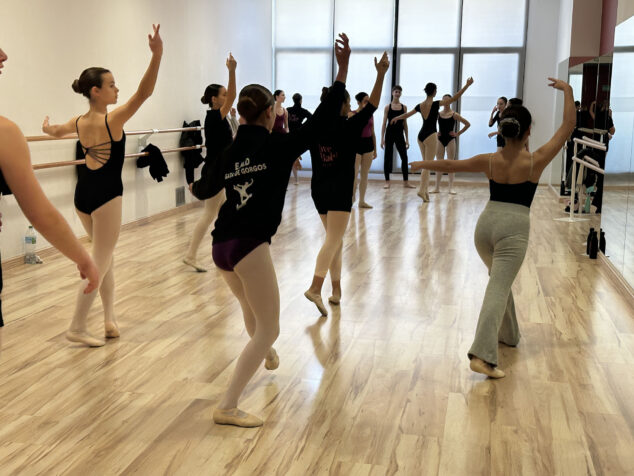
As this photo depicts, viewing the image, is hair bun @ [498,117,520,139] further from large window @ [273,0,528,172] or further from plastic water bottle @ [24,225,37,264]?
large window @ [273,0,528,172]

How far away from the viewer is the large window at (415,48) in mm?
12000

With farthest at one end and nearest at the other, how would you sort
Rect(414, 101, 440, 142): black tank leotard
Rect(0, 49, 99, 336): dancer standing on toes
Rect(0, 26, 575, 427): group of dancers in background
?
1. Rect(414, 101, 440, 142): black tank leotard
2. Rect(0, 26, 575, 427): group of dancers in background
3. Rect(0, 49, 99, 336): dancer standing on toes

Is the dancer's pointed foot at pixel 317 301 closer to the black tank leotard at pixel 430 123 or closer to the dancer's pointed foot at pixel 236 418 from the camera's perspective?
the dancer's pointed foot at pixel 236 418

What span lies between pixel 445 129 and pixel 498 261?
7024 millimetres

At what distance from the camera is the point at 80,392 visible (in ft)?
10.0

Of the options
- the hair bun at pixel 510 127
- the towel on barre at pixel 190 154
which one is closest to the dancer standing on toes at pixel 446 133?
the towel on barre at pixel 190 154

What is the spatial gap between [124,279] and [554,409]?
3.33 metres

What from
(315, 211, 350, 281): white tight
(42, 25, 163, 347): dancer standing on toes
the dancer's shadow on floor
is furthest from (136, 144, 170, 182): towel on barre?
(42, 25, 163, 347): dancer standing on toes

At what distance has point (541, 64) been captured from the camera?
38.8ft

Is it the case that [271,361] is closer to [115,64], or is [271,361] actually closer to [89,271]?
[89,271]

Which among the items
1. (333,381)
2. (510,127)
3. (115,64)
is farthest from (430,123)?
(333,381)

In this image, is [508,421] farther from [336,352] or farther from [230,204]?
[230,204]

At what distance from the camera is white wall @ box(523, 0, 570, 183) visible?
11672 mm

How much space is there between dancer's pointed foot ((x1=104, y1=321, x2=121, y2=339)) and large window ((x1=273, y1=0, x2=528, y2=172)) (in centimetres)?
925
